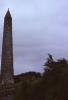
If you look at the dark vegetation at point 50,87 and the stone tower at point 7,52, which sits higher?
the stone tower at point 7,52

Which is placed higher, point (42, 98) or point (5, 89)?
point (5, 89)

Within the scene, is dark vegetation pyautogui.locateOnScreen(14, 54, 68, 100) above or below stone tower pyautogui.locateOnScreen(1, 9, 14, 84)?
below

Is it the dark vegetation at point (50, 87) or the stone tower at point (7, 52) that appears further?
the stone tower at point (7, 52)

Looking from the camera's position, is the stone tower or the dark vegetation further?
the stone tower

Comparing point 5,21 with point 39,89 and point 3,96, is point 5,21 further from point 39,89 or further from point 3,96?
point 39,89

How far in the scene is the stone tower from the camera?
8812 cm

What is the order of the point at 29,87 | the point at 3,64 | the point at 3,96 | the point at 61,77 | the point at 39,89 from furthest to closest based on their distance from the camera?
the point at 3,64
the point at 3,96
the point at 29,87
the point at 39,89
the point at 61,77

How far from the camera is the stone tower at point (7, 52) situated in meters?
88.1

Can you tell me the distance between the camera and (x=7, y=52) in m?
91.1

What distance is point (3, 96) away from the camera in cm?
6950

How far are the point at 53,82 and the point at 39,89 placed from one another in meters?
2.66

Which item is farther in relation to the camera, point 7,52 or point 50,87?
point 7,52

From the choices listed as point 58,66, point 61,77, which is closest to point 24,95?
point 58,66

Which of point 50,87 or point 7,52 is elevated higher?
point 7,52
